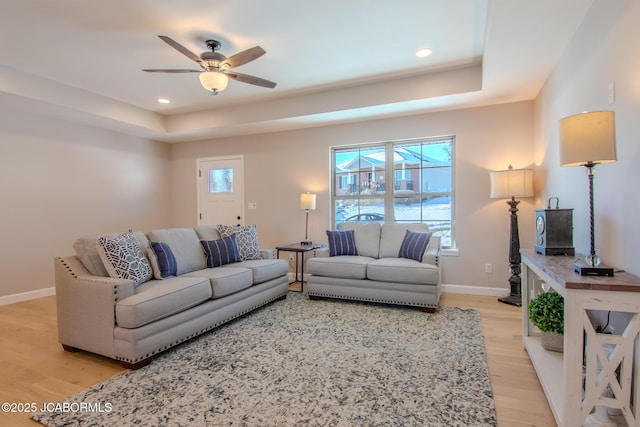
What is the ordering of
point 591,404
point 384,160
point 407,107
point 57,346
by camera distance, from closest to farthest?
point 591,404 < point 57,346 < point 407,107 < point 384,160

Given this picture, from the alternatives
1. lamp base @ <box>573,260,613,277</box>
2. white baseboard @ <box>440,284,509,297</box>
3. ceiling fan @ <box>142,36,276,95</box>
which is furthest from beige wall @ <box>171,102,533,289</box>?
lamp base @ <box>573,260,613,277</box>

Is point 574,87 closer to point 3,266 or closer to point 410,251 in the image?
point 410,251

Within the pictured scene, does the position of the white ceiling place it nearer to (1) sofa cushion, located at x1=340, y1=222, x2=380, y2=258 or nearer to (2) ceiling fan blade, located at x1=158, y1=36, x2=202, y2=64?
(2) ceiling fan blade, located at x1=158, y1=36, x2=202, y2=64

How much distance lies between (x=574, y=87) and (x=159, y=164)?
6036mm

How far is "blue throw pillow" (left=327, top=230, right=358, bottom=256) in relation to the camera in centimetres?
417

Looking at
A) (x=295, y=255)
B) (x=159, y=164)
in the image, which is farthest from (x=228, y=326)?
(x=159, y=164)

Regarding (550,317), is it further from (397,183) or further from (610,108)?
(397,183)

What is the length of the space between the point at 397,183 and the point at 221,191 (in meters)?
3.11

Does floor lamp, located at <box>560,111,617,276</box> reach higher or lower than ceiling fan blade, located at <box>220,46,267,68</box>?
lower

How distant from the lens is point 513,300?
3641mm

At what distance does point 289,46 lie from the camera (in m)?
3.09

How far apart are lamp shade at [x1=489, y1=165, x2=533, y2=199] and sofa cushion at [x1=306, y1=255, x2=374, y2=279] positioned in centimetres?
168

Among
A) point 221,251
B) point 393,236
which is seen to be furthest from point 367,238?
point 221,251

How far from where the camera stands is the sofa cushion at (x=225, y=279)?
2.92 metres
